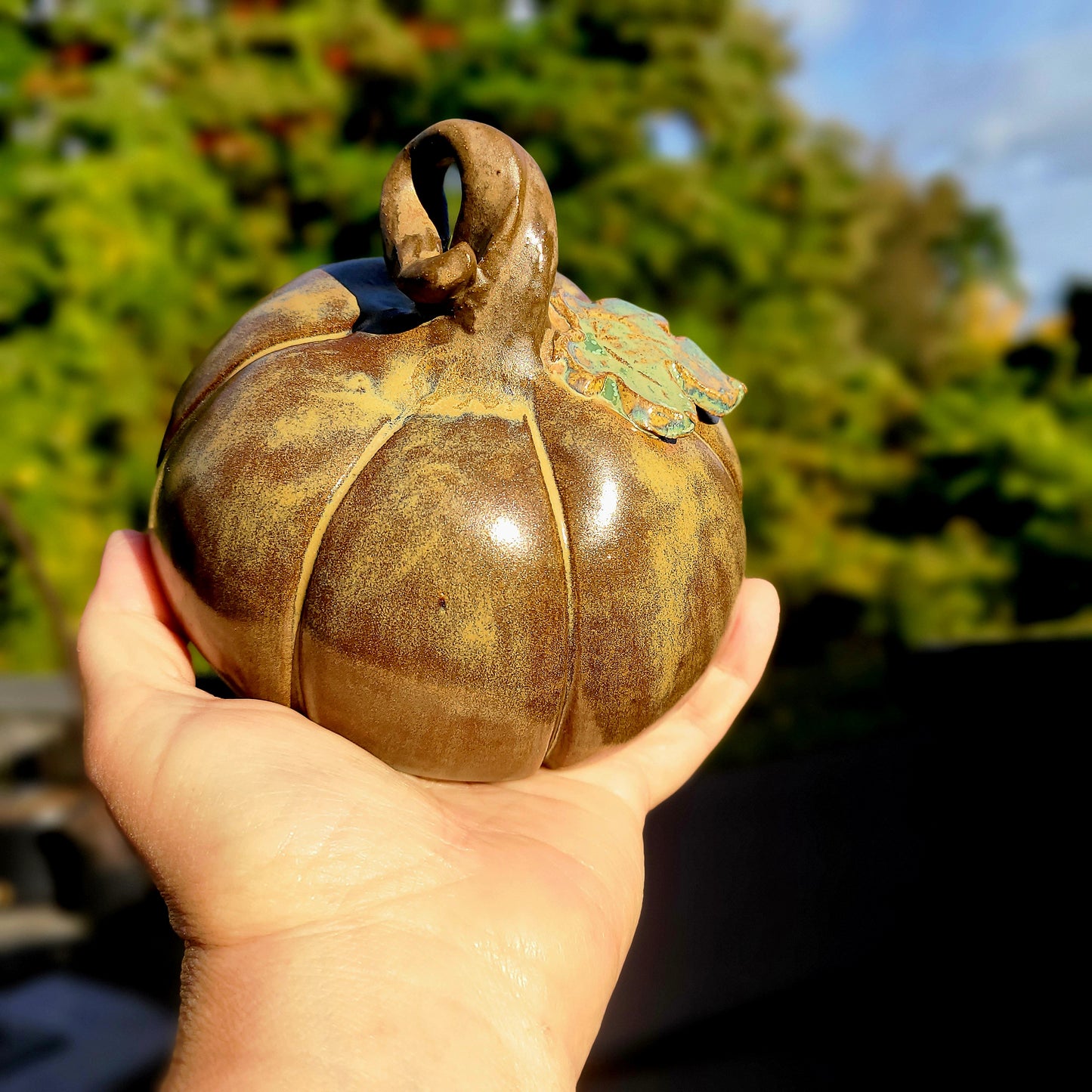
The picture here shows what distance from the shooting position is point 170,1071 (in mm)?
2023

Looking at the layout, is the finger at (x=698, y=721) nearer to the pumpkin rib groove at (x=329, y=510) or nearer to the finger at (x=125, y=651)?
the pumpkin rib groove at (x=329, y=510)

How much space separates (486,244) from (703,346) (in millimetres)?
4580

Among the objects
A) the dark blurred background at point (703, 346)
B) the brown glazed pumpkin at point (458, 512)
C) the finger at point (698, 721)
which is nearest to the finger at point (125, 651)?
the brown glazed pumpkin at point (458, 512)

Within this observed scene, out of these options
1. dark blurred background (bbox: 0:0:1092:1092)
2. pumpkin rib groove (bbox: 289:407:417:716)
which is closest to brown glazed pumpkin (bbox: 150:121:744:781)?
pumpkin rib groove (bbox: 289:407:417:716)

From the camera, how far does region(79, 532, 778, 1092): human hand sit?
6.28ft

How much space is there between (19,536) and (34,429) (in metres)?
2.24

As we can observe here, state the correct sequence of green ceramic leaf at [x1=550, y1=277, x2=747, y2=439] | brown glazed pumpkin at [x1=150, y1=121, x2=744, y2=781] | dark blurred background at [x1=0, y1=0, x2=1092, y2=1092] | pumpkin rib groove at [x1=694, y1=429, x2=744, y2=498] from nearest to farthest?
brown glazed pumpkin at [x1=150, y1=121, x2=744, y2=781], green ceramic leaf at [x1=550, y1=277, x2=747, y2=439], pumpkin rib groove at [x1=694, y1=429, x2=744, y2=498], dark blurred background at [x1=0, y1=0, x2=1092, y2=1092]

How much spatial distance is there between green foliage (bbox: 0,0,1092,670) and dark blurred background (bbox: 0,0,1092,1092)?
20mm

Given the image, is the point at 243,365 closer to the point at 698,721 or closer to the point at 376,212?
the point at 698,721

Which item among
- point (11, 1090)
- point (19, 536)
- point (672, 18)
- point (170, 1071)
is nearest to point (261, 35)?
point (672, 18)

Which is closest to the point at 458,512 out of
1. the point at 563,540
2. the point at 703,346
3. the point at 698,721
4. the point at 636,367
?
the point at 563,540

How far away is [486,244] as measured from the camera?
2.24 m

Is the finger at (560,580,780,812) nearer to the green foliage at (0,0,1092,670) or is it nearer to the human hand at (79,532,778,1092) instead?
the human hand at (79,532,778,1092)

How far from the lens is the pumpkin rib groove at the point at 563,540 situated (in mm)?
2207
